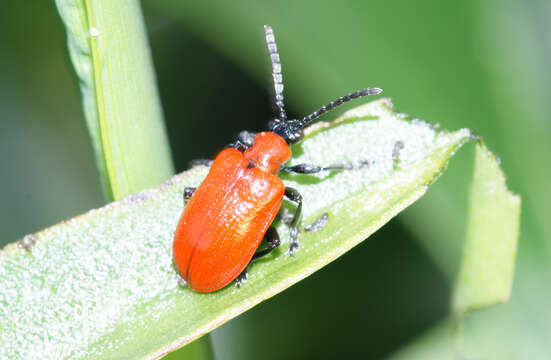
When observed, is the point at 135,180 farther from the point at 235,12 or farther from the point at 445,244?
the point at 445,244

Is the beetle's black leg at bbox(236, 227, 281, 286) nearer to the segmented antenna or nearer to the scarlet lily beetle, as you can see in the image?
the scarlet lily beetle

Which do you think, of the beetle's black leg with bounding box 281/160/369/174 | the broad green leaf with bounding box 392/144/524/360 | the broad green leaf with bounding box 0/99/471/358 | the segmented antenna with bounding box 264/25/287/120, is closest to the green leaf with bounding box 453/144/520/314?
the broad green leaf with bounding box 392/144/524/360

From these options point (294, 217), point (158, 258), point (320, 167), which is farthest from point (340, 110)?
point (158, 258)

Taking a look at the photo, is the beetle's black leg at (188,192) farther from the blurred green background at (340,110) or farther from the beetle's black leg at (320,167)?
the blurred green background at (340,110)

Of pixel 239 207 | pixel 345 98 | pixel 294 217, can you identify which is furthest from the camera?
pixel 345 98

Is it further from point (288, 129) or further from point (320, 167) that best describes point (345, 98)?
point (320, 167)

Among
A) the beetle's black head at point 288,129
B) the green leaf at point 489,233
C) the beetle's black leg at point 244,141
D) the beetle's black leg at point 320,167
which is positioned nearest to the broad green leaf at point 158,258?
the beetle's black leg at point 320,167
